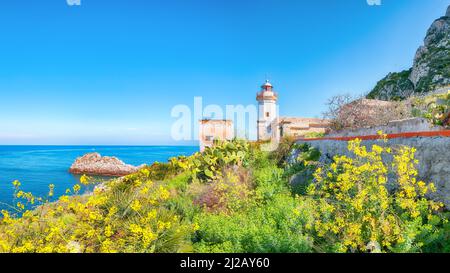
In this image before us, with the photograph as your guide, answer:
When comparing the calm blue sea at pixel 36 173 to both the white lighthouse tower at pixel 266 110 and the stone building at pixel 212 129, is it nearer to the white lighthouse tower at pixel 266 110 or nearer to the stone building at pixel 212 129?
the stone building at pixel 212 129

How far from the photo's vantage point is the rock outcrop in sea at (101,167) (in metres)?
46.5

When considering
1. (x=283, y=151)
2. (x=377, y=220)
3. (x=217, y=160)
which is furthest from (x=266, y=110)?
(x=377, y=220)

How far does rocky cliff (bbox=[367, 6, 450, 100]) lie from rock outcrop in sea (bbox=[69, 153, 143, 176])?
138ft

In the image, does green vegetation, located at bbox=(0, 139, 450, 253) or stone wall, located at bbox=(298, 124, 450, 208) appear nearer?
green vegetation, located at bbox=(0, 139, 450, 253)

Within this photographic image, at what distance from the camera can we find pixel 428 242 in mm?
3957

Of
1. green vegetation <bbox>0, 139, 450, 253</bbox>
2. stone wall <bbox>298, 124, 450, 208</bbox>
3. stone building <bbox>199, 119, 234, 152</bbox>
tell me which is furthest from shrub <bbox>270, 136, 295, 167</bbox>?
stone building <bbox>199, 119, 234, 152</bbox>

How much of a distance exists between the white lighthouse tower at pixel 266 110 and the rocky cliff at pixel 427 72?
45.1 ft

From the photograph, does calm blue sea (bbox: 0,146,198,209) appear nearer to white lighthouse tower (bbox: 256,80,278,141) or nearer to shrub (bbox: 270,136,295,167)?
shrub (bbox: 270,136,295,167)

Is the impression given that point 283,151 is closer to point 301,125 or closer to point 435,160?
point 435,160

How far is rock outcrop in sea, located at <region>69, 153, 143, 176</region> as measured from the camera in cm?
4650

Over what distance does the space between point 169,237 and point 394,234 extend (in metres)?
4.16

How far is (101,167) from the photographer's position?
4856cm

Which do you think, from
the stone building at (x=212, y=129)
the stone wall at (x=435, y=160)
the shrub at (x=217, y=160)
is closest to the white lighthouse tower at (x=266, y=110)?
the stone building at (x=212, y=129)

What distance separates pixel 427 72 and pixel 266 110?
2635 cm
